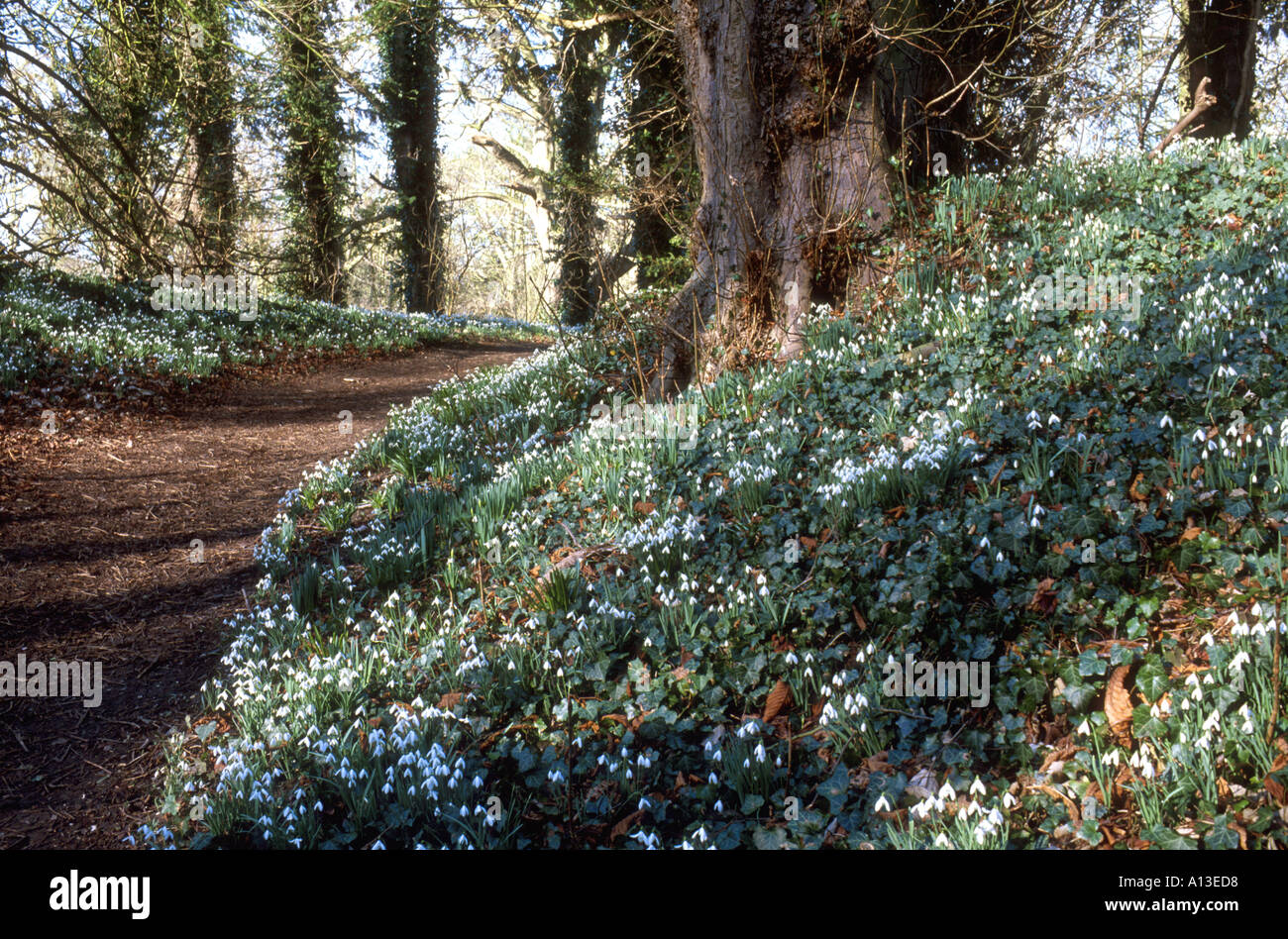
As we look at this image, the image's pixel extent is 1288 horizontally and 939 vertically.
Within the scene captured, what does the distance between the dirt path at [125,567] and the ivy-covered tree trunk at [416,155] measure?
10.5m

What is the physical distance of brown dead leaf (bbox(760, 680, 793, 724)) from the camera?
346 centimetres

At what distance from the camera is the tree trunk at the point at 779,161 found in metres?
7.05

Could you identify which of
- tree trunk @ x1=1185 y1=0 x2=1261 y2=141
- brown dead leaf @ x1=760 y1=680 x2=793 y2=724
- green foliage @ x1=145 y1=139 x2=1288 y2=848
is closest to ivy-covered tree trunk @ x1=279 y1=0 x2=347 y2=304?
green foliage @ x1=145 y1=139 x2=1288 y2=848

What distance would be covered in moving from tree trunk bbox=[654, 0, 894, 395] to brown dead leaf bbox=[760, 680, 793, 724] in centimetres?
403

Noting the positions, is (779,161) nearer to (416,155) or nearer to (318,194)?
(416,155)

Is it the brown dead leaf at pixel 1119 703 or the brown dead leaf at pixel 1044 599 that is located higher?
the brown dead leaf at pixel 1044 599

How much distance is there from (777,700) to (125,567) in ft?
16.7

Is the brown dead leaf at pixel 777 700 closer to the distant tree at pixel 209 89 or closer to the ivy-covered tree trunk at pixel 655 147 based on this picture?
the ivy-covered tree trunk at pixel 655 147

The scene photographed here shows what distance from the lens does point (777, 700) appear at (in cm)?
349

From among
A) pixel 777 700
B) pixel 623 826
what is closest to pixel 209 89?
pixel 777 700

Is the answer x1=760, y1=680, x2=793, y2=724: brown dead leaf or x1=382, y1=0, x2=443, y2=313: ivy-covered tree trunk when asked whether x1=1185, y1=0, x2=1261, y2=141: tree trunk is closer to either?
x1=760, y1=680, x2=793, y2=724: brown dead leaf

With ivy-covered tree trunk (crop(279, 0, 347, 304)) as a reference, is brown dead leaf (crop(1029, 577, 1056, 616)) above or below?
below

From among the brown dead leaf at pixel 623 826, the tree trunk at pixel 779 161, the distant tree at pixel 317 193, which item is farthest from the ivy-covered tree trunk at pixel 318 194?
the brown dead leaf at pixel 623 826
